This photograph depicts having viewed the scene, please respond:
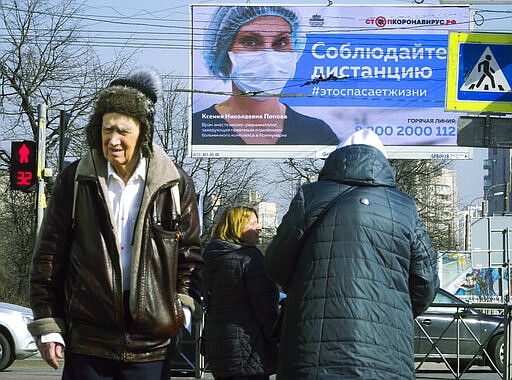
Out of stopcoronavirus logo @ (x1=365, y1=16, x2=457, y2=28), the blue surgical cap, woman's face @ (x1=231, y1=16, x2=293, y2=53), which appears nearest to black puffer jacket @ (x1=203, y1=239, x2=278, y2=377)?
the blue surgical cap

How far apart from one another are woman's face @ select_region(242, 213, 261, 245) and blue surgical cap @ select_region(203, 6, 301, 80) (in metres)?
22.0

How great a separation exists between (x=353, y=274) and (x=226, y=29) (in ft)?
82.4

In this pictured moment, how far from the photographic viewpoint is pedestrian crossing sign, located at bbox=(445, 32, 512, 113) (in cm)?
1155

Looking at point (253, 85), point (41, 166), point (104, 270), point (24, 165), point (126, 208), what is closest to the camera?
point (104, 270)

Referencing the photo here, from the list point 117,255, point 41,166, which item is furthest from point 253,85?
point 117,255

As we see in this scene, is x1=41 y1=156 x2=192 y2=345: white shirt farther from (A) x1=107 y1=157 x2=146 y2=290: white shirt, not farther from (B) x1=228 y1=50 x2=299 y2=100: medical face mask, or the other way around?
(B) x1=228 y1=50 x2=299 y2=100: medical face mask

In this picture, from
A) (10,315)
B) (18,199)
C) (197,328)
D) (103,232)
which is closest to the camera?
(103,232)

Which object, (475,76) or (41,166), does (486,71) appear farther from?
(41,166)

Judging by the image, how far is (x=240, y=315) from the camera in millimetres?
6652

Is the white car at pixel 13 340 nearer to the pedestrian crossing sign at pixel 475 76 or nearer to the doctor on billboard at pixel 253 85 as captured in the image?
the pedestrian crossing sign at pixel 475 76

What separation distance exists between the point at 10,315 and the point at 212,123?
13416 mm

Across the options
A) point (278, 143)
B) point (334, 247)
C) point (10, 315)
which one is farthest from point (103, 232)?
point (278, 143)

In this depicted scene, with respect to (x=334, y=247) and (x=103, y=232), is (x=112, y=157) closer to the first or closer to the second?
(x=103, y=232)

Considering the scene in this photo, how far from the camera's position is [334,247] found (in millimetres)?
4504
